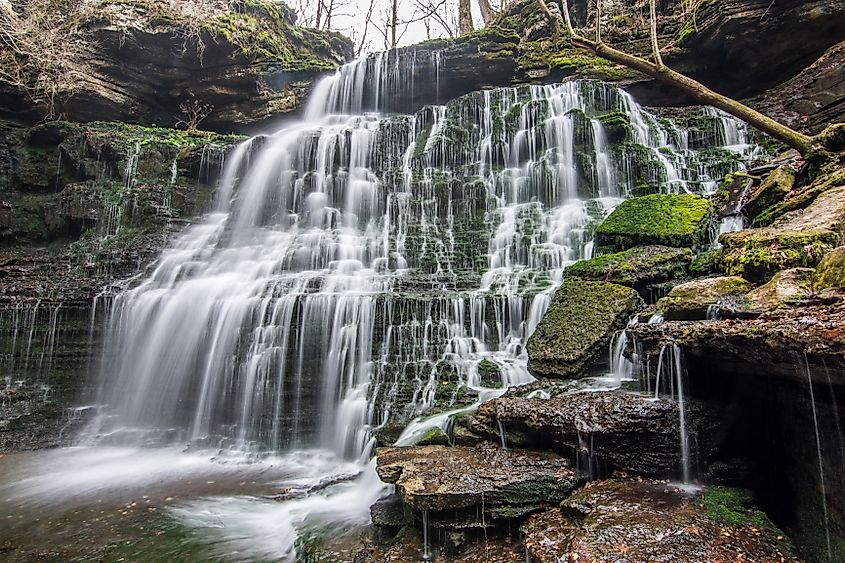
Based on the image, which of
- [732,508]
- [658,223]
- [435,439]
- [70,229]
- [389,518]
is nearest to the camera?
[732,508]

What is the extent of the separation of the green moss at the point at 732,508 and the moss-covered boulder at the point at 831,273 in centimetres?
181

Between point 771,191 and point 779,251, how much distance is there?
11.7ft

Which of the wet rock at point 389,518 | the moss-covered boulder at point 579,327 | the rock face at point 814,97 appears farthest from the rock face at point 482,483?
the rock face at point 814,97

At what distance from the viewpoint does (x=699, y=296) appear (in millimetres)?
4980

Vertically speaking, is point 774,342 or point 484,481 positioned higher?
point 774,342

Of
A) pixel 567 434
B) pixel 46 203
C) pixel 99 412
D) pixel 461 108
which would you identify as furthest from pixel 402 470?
pixel 46 203

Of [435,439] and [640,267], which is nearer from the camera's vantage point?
[435,439]

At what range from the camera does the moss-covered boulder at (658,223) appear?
7883 millimetres

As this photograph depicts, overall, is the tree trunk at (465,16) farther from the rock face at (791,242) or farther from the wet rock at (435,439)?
the wet rock at (435,439)

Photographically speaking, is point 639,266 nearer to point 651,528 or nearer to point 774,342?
point 774,342

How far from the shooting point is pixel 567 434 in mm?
4430

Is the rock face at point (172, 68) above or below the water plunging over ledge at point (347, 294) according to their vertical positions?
above

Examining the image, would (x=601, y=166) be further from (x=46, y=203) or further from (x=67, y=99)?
(x=67, y=99)

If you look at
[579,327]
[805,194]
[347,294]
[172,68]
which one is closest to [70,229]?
[172,68]
